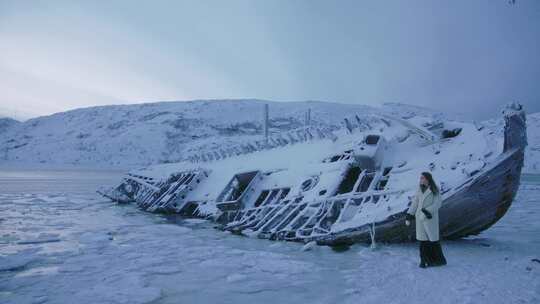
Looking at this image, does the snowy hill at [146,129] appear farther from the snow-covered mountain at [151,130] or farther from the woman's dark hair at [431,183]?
the woman's dark hair at [431,183]

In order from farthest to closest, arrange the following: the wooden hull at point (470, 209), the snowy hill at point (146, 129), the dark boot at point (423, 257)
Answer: the snowy hill at point (146, 129)
the wooden hull at point (470, 209)
the dark boot at point (423, 257)

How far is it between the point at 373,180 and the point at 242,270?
3859 millimetres

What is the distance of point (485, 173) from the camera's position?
7.13 m

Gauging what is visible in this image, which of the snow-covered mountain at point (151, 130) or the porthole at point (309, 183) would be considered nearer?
the porthole at point (309, 183)

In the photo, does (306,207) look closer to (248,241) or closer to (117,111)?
(248,241)

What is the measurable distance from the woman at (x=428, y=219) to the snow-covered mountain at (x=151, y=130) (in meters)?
54.9

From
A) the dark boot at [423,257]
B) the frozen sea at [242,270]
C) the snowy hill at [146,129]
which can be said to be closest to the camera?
the frozen sea at [242,270]

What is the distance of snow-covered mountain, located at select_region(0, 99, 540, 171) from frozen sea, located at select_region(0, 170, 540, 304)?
51.8 metres

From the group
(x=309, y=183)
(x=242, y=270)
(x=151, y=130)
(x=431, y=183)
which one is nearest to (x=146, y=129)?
(x=151, y=130)

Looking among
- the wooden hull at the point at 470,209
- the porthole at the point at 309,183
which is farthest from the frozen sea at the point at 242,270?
the porthole at the point at 309,183

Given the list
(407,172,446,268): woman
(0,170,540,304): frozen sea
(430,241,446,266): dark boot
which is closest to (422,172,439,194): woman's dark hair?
(407,172,446,268): woman

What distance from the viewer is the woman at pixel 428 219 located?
19.7 feet

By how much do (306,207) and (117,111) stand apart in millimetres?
94311

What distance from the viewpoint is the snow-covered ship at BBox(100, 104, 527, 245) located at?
7.41m
